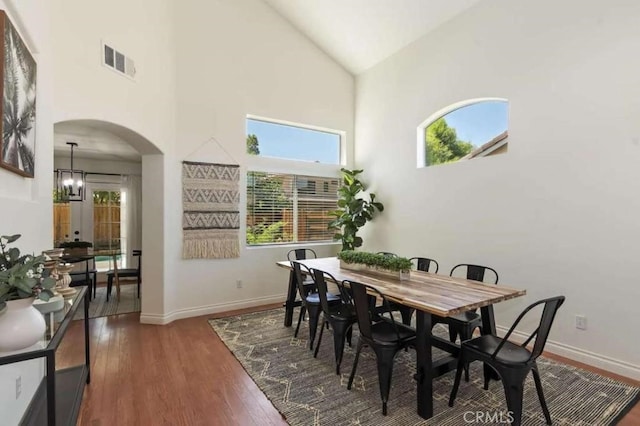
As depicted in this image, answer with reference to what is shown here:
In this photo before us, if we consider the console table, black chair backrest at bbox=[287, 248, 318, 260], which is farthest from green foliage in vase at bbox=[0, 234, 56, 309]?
black chair backrest at bbox=[287, 248, 318, 260]

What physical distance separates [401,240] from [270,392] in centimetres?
304

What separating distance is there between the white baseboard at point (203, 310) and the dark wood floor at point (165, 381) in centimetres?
15

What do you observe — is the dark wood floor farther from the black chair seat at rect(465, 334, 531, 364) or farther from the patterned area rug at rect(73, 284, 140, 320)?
the black chair seat at rect(465, 334, 531, 364)

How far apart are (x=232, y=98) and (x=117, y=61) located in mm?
1597

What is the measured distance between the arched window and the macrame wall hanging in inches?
108

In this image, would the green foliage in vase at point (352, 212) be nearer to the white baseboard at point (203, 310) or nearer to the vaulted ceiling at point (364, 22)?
the white baseboard at point (203, 310)

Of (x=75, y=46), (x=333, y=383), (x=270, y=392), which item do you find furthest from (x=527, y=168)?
(x=75, y=46)

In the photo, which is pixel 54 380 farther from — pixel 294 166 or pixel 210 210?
pixel 294 166

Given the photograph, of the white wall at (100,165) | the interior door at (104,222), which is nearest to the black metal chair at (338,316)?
the interior door at (104,222)

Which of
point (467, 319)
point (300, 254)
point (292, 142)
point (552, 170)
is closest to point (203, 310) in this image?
point (300, 254)

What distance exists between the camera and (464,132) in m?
4.24

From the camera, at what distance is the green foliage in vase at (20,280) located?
122cm

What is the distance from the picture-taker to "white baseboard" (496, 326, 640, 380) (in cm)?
280

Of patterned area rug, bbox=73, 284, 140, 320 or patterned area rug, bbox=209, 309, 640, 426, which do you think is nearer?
patterned area rug, bbox=209, 309, 640, 426
